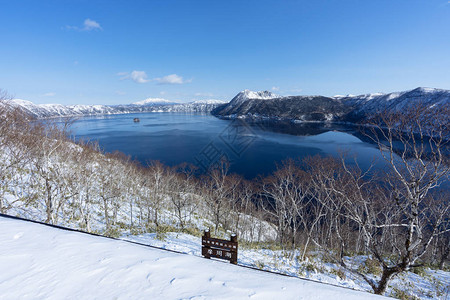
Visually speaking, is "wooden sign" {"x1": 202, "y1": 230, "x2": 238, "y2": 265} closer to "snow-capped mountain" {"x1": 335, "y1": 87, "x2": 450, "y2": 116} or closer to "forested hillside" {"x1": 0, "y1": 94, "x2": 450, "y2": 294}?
"forested hillside" {"x1": 0, "y1": 94, "x2": 450, "y2": 294}

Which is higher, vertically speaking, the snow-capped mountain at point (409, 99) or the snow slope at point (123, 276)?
the snow-capped mountain at point (409, 99)

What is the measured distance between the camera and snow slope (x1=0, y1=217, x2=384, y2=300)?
11.3ft

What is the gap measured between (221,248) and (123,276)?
119 inches

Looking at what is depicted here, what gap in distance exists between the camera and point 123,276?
383 centimetres

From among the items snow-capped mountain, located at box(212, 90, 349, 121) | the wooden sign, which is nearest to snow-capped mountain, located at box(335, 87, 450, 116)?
snow-capped mountain, located at box(212, 90, 349, 121)

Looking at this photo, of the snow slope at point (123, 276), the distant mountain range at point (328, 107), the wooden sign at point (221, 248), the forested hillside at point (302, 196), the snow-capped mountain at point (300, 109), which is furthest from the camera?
the snow-capped mountain at point (300, 109)

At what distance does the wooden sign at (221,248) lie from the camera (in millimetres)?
5948

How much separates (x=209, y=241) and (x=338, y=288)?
3680 mm

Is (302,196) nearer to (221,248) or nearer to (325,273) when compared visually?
(325,273)

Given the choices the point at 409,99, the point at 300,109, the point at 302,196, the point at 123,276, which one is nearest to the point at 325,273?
the point at 302,196

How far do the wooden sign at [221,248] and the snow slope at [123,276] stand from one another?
154cm

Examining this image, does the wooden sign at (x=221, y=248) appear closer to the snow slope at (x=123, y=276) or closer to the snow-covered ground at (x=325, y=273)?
the snow slope at (x=123, y=276)

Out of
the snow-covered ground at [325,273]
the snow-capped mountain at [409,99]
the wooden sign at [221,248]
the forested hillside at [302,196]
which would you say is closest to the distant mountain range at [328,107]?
the snow-capped mountain at [409,99]

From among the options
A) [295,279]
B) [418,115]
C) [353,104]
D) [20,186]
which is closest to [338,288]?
[295,279]
